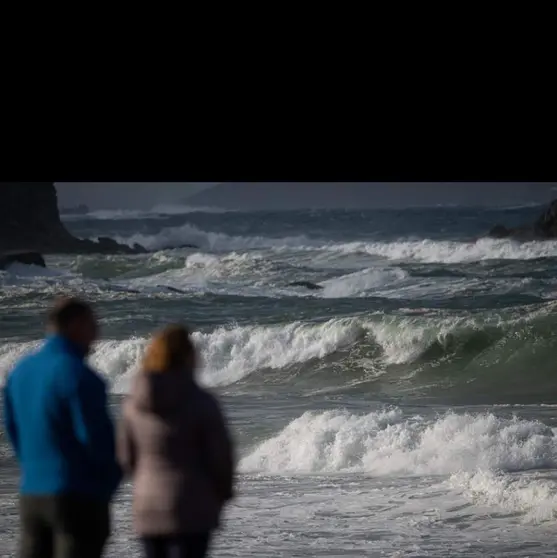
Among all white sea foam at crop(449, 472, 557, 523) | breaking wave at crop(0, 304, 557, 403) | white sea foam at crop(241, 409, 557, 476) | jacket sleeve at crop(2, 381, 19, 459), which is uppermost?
jacket sleeve at crop(2, 381, 19, 459)

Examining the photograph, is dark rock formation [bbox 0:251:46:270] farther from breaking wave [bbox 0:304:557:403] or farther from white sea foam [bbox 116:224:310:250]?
breaking wave [bbox 0:304:557:403]

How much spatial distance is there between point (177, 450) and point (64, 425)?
0.22 metres

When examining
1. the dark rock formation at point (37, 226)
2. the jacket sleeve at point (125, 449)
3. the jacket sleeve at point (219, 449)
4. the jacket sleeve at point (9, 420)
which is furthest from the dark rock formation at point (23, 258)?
the jacket sleeve at point (219, 449)

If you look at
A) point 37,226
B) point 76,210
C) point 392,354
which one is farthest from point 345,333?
point 37,226

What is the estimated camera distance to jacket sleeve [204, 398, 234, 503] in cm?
217

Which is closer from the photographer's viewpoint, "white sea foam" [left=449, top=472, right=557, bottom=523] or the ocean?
"white sea foam" [left=449, top=472, right=557, bottom=523]

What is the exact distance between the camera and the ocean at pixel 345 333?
18.5 ft

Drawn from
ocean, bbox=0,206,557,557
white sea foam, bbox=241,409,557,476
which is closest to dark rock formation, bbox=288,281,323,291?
ocean, bbox=0,206,557,557

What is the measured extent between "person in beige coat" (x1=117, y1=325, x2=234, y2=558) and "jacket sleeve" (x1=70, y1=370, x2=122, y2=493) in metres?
0.05

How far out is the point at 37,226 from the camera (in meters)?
5.77

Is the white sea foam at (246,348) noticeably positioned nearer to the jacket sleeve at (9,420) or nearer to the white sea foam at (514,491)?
the white sea foam at (514,491)
